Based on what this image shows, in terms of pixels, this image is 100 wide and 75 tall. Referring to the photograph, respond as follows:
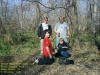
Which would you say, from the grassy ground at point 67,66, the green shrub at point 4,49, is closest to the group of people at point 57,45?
the grassy ground at point 67,66

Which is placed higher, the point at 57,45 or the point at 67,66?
the point at 57,45

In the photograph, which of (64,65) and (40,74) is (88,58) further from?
(40,74)

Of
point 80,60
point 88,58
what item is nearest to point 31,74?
point 80,60

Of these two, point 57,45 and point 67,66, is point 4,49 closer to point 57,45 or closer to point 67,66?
point 57,45

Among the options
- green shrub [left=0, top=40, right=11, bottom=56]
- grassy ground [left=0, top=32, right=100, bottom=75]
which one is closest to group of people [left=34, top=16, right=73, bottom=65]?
grassy ground [left=0, top=32, right=100, bottom=75]

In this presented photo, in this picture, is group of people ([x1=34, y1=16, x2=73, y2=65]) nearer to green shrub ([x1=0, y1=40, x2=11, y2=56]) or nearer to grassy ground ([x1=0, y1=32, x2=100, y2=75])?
grassy ground ([x1=0, y1=32, x2=100, y2=75])

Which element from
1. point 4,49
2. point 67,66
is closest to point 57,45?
point 67,66

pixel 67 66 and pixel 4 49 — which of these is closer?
pixel 67 66

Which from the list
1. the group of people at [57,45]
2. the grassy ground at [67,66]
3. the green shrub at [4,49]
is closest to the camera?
the grassy ground at [67,66]

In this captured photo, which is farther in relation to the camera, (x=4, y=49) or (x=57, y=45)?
(x=4, y=49)

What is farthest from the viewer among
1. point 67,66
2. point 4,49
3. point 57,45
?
point 4,49

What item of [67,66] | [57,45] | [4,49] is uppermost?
[57,45]

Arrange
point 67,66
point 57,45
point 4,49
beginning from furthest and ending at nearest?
1. point 4,49
2. point 57,45
3. point 67,66

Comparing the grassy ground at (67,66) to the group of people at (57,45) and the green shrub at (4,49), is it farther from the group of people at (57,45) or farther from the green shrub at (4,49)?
the group of people at (57,45)
